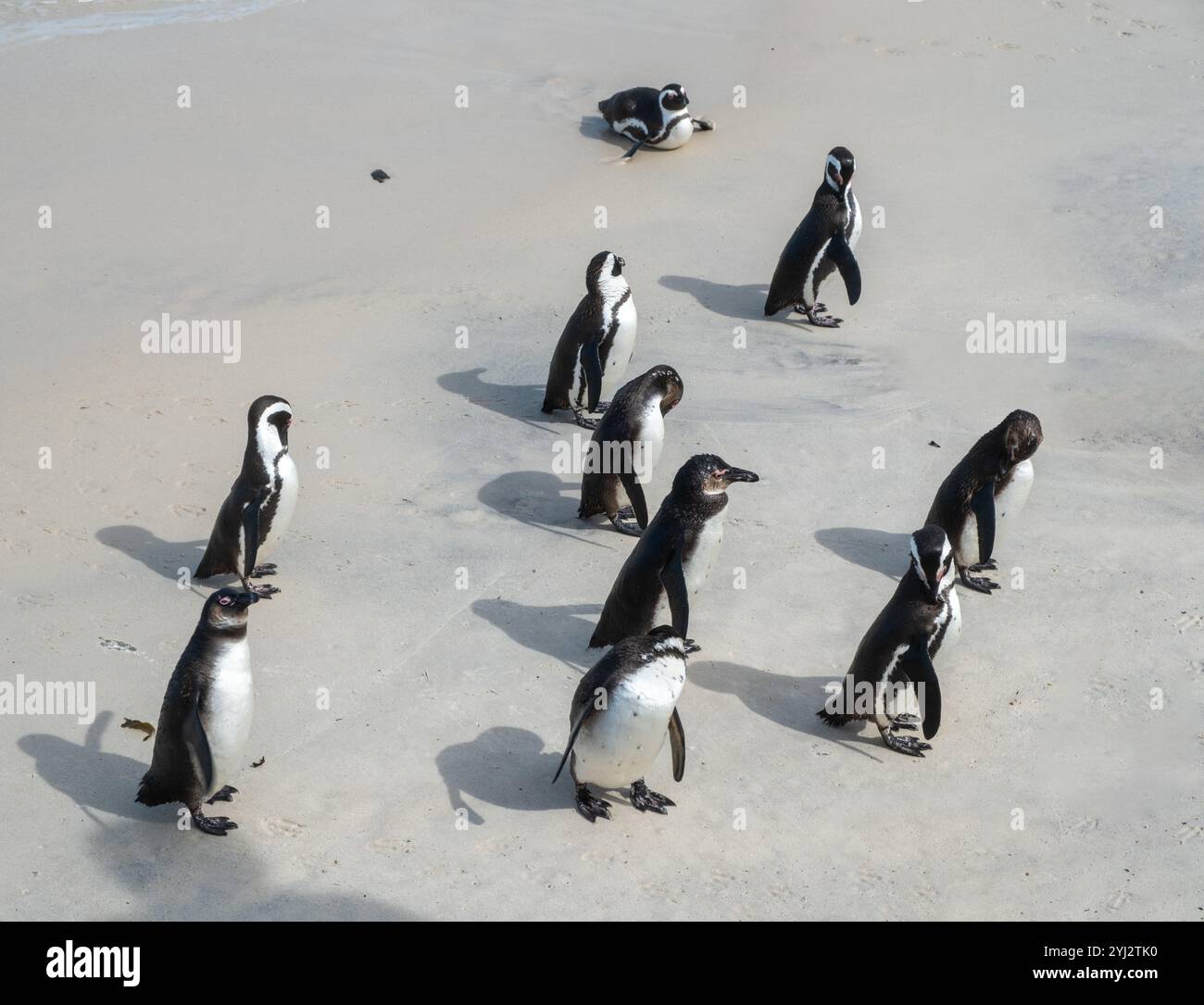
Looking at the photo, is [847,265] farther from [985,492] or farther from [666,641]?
[666,641]

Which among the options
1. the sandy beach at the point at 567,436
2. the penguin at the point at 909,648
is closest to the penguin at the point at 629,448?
the sandy beach at the point at 567,436

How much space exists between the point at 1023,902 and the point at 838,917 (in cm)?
67

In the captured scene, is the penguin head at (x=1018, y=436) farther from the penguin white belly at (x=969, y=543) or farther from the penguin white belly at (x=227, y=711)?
the penguin white belly at (x=227, y=711)

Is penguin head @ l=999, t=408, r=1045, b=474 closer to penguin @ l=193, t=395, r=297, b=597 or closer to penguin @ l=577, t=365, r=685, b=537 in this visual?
penguin @ l=577, t=365, r=685, b=537

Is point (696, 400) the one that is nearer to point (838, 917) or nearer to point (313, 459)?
point (313, 459)

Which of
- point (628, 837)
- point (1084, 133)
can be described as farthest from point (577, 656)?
point (1084, 133)

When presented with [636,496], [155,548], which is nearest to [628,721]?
[636,496]

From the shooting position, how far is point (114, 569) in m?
6.96

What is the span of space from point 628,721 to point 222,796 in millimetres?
1537

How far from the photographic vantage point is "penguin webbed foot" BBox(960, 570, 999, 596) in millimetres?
7066

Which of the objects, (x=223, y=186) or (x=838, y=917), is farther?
(x=223, y=186)

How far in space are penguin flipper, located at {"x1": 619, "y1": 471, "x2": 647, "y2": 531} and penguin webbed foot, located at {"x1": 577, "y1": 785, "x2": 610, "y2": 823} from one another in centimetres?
205

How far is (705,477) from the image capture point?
6.47 m

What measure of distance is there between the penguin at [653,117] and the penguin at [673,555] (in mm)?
6926
